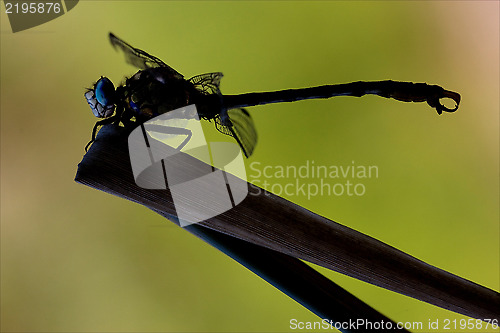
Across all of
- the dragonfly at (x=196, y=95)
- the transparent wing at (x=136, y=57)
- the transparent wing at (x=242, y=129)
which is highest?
the transparent wing at (x=136, y=57)

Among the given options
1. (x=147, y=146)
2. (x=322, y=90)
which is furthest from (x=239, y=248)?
(x=322, y=90)

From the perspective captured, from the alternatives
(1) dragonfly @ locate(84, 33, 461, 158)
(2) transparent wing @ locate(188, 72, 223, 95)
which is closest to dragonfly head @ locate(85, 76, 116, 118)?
(1) dragonfly @ locate(84, 33, 461, 158)

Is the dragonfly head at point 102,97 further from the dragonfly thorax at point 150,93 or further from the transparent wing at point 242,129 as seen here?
the transparent wing at point 242,129

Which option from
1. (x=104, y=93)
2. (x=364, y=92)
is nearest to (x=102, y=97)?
(x=104, y=93)

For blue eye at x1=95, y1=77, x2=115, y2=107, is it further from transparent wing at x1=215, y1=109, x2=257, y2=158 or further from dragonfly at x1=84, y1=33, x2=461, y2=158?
transparent wing at x1=215, y1=109, x2=257, y2=158

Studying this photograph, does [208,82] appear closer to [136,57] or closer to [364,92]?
[136,57]

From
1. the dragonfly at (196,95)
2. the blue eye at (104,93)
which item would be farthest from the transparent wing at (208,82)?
the blue eye at (104,93)
